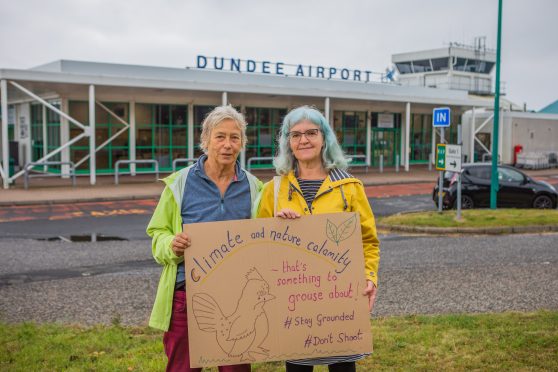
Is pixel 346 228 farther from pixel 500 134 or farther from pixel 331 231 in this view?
pixel 500 134

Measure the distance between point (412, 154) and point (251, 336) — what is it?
37078mm

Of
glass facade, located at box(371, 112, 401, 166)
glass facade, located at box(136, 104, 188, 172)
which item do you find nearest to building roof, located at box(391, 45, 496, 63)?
glass facade, located at box(371, 112, 401, 166)

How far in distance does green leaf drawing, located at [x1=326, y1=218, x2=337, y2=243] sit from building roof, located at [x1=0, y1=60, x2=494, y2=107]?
814 inches

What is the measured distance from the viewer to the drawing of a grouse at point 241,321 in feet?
10.9

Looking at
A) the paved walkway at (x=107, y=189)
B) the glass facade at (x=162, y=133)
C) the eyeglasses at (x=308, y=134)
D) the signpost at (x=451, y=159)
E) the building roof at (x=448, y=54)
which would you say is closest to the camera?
the eyeglasses at (x=308, y=134)

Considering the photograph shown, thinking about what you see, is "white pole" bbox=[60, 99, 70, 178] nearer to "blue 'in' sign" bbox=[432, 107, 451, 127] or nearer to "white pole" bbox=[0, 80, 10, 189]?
"white pole" bbox=[0, 80, 10, 189]

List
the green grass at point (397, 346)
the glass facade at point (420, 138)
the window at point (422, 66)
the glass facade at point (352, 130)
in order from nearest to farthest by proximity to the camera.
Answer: the green grass at point (397, 346) → the glass facade at point (352, 130) → the glass facade at point (420, 138) → the window at point (422, 66)

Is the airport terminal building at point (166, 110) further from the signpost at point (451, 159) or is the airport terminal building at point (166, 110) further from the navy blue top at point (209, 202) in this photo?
the navy blue top at point (209, 202)

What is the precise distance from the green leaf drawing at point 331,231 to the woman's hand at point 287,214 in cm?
18

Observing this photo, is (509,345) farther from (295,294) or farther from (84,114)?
(84,114)

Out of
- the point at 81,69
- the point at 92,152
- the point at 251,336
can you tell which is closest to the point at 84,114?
the point at 81,69

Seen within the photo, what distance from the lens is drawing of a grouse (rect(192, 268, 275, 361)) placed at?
331 cm

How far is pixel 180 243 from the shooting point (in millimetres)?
3238

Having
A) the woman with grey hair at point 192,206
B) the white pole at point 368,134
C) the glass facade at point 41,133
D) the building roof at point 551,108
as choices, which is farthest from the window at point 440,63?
the woman with grey hair at point 192,206
